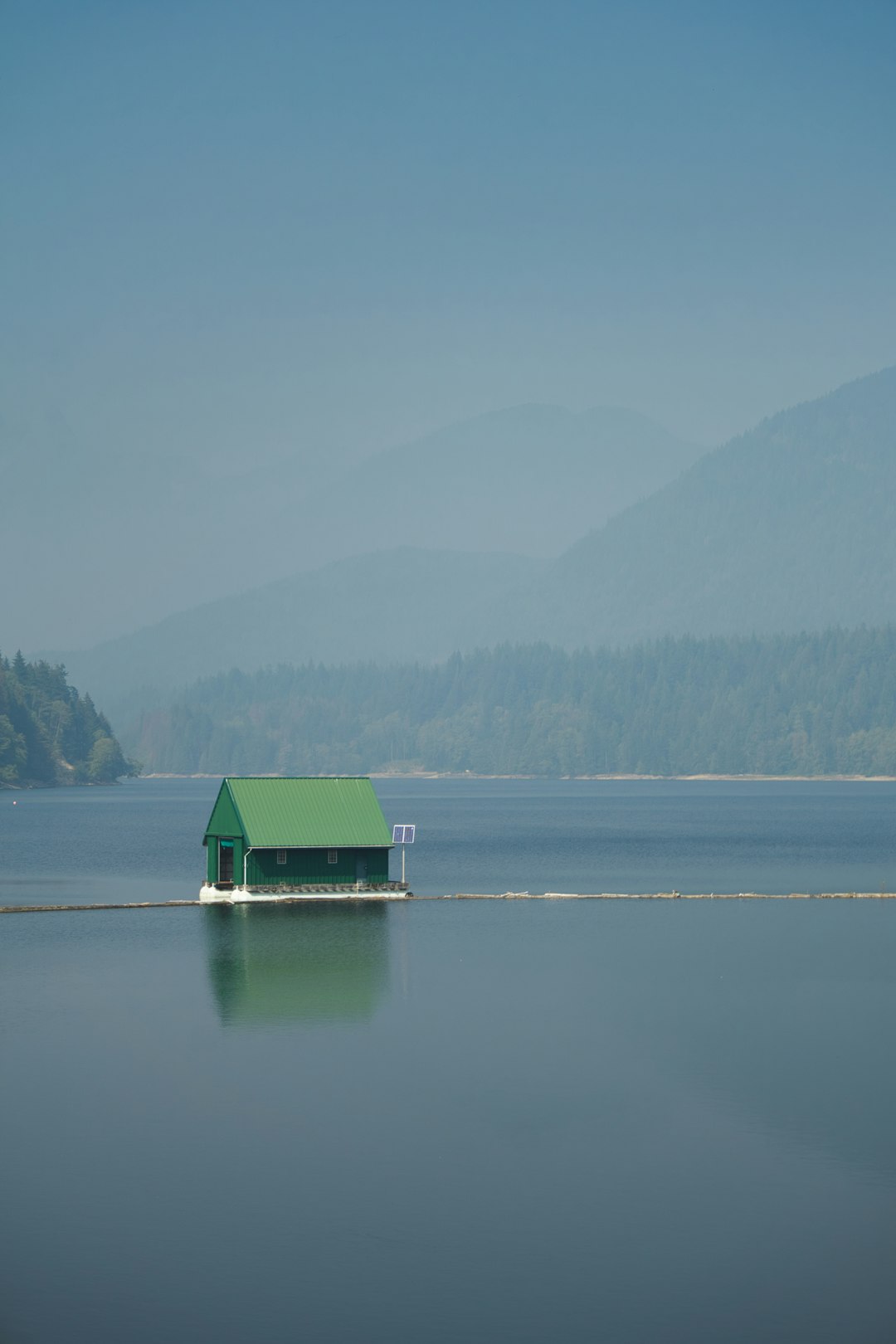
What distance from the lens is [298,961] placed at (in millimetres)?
61438

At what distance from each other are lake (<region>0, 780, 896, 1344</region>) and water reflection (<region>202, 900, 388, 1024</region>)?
8.5 inches

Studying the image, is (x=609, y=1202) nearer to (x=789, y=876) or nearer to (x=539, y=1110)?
(x=539, y=1110)

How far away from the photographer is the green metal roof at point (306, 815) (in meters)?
74.9

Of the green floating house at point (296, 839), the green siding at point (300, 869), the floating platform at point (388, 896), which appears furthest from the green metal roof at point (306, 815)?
the floating platform at point (388, 896)

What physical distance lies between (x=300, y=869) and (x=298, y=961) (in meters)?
14.8

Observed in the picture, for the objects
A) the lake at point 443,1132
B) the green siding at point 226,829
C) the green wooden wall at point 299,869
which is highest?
the green siding at point 226,829

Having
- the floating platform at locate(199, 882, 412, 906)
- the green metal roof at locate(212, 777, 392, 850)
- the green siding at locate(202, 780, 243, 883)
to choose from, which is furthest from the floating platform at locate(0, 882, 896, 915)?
the green metal roof at locate(212, 777, 392, 850)

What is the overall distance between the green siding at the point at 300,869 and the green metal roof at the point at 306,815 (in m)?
0.79

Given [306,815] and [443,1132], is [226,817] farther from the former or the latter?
[443,1132]

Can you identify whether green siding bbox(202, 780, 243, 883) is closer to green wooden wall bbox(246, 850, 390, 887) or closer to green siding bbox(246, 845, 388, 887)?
green wooden wall bbox(246, 850, 390, 887)

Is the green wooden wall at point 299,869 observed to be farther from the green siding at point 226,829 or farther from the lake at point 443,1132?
the lake at point 443,1132

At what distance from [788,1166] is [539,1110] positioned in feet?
21.3

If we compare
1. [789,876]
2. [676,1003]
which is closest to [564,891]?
[789,876]

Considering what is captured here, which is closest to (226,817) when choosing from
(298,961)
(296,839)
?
(296,839)
